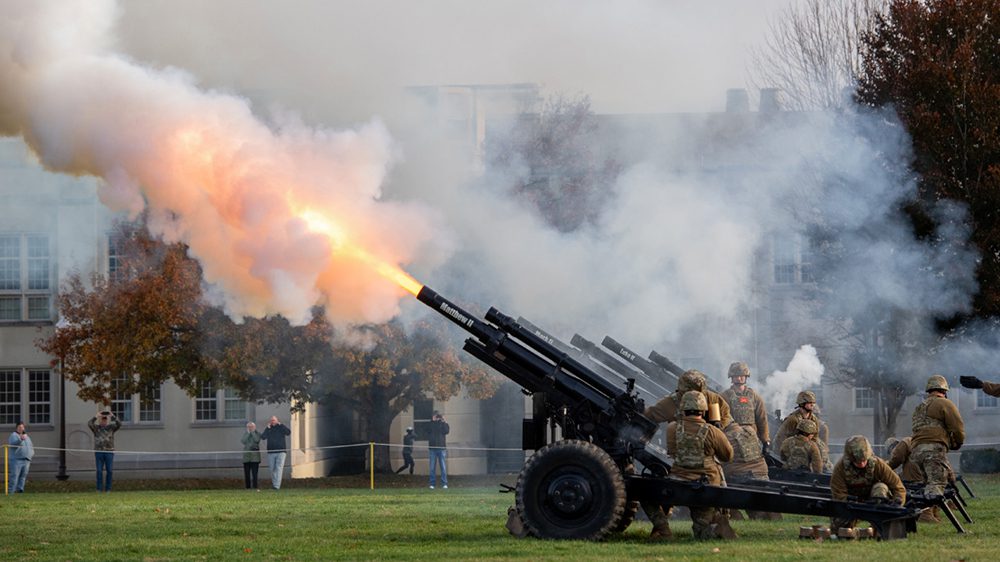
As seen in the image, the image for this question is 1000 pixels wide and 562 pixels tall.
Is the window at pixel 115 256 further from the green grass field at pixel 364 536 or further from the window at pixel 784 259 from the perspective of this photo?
the window at pixel 784 259

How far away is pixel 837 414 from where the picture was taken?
1761 inches

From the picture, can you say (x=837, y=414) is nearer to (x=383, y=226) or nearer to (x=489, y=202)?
(x=489, y=202)

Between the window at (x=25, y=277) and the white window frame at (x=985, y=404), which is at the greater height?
the window at (x=25, y=277)

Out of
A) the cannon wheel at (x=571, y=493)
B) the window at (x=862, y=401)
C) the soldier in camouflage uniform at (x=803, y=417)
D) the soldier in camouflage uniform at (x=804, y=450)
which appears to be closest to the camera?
the cannon wheel at (x=571, y=493)

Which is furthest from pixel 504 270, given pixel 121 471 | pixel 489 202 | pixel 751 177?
pixel 121 471

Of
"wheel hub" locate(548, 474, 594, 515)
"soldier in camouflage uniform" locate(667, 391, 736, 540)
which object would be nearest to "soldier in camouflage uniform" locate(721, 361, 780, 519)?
"soldier in camouflage uniform" locate(667, 391, 736, 540)

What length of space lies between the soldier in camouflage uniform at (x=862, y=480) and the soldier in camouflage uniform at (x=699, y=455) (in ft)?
3.85

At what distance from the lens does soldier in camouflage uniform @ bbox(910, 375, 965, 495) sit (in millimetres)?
18531

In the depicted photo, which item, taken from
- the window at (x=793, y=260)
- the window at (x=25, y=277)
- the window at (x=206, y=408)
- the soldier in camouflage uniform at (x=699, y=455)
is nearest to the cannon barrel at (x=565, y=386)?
the soldier in camouflage uniform at (x=699, y=455)

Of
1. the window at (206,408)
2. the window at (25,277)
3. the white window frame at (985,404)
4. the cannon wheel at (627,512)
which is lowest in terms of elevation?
the cannon wheel at (627,512)

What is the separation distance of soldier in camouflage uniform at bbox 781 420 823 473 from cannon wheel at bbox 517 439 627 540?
4132 mm

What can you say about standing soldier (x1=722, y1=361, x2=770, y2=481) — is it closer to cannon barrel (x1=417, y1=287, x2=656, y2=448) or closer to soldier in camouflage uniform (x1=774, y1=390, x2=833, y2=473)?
soldier in camouflage uniform (x1=774, y1=390, x2=833, y2=473)

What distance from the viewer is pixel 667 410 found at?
17766 mm

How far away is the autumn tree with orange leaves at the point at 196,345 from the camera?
33062 millimetres
